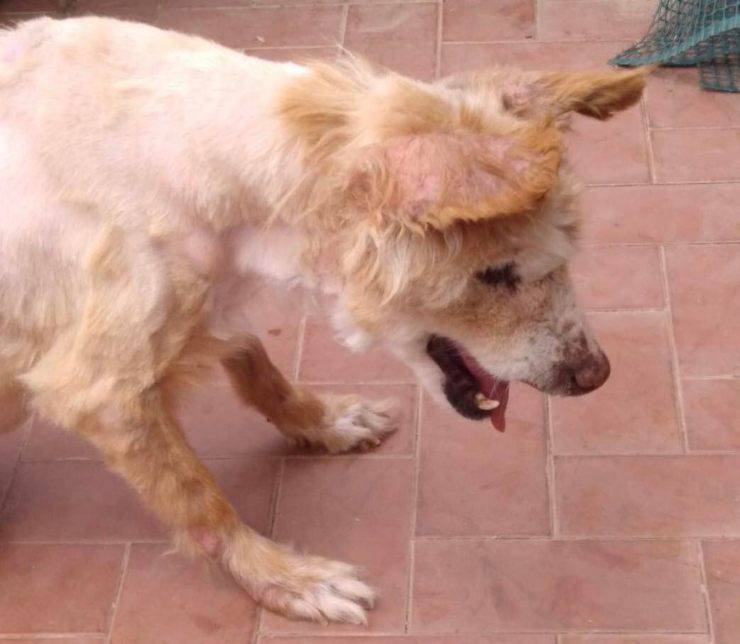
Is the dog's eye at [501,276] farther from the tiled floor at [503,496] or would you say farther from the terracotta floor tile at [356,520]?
the terracotta floor tile at [356,520]

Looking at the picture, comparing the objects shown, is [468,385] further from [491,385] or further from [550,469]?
[550,469]

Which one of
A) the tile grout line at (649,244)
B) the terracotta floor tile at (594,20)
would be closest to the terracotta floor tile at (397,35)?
the terracotta floor tile at (594,20)

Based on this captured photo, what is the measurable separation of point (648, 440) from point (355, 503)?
80 centimetres

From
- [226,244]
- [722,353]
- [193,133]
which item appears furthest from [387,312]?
[722,353]

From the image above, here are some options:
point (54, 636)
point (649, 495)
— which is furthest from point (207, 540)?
point (649, 495)

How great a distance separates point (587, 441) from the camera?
2951 millimetres

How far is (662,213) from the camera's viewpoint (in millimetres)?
3480

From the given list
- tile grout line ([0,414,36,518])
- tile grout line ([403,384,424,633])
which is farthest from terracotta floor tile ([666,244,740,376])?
tile grout line ([0,414,36,518])

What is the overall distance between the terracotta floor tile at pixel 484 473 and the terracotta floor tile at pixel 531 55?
1491mm

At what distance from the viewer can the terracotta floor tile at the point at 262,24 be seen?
14.1 ft

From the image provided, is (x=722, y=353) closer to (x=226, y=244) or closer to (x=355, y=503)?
(x=355, y=503)

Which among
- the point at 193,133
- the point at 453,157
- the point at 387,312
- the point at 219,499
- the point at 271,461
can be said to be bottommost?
the point at 271,461

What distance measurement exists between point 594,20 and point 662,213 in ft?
3.56

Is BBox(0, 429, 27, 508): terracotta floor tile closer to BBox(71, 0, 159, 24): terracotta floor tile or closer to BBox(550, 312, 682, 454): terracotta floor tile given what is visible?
BBox(550, 312, 682, 454): terracotta floor tile
